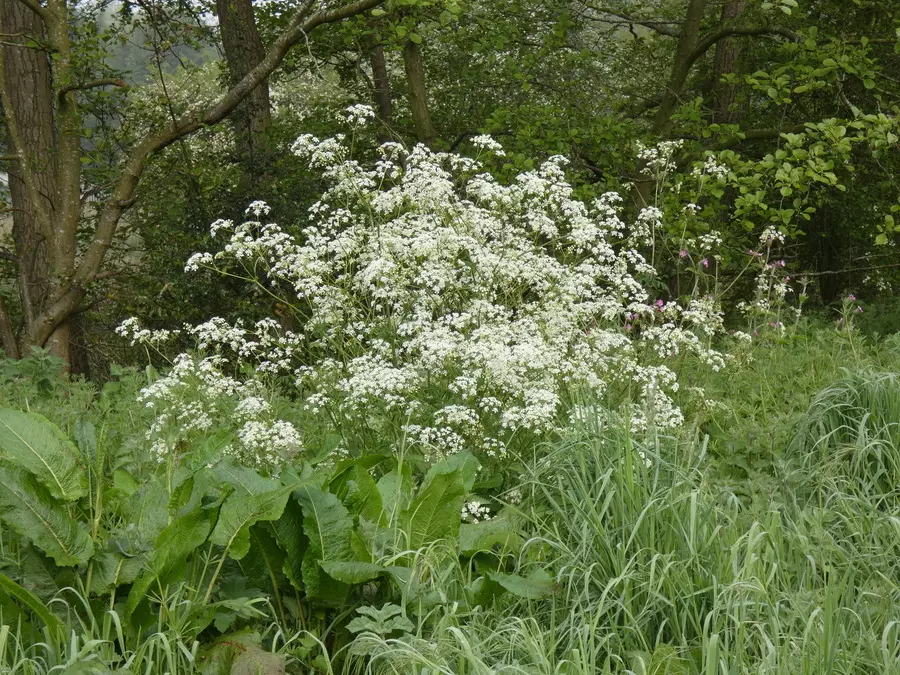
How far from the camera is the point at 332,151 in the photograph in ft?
18.3

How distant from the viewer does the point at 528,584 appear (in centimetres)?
332

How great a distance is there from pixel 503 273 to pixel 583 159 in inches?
278

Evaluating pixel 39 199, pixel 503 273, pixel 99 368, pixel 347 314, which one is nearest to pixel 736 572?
pixel 503 273

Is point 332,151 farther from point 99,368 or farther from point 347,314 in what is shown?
point 99,368

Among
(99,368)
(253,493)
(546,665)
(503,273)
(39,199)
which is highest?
(39,199)

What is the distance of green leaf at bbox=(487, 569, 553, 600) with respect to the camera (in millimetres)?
3297

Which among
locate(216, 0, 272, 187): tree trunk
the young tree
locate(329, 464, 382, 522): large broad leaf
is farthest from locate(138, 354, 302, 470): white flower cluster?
locate(216, 0, 272, 187): tree trunk

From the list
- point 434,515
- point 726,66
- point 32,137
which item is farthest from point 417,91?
point 434,515

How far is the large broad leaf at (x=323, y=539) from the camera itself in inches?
129

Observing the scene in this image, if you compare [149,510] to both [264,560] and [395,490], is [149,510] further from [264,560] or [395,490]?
[395,490]

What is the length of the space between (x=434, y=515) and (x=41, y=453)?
146cm

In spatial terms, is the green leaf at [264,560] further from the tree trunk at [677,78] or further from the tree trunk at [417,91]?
the tree trunk at [417,91]

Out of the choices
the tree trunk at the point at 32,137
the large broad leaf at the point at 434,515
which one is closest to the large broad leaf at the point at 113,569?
the large broad leaf at the point at 434,515

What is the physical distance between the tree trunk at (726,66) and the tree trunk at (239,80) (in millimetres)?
5813
